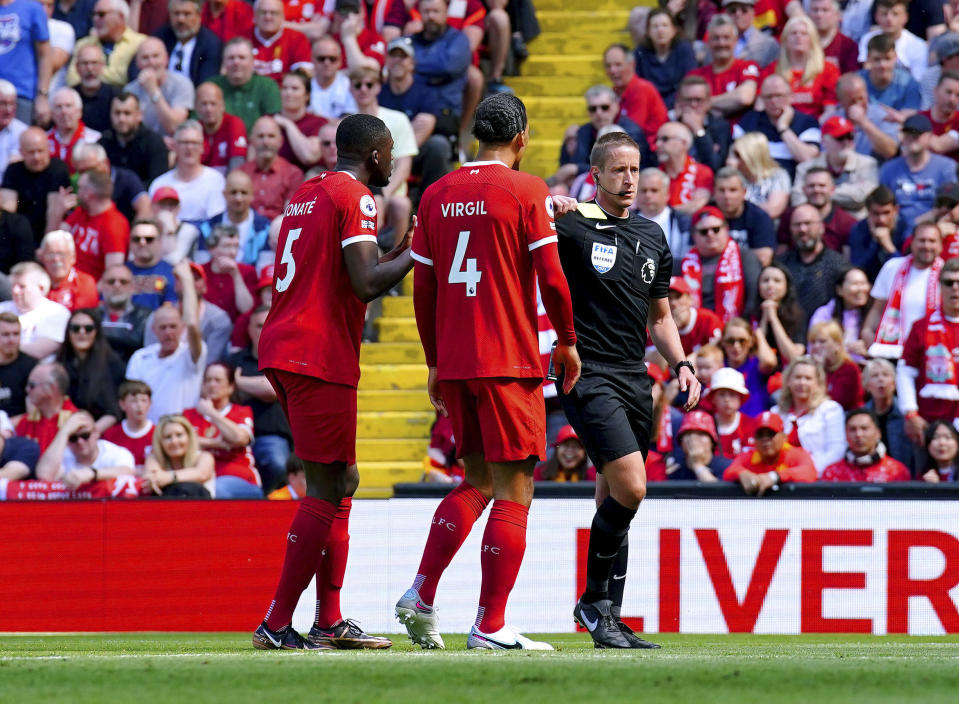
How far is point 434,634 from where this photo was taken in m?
7.04

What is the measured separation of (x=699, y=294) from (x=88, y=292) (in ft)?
16.8

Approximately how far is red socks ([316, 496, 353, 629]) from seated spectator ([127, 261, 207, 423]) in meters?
5.84

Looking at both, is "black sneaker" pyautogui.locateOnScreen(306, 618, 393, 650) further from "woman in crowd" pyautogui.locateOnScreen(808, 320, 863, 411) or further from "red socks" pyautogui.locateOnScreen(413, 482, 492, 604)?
"woman in crowd" pyautogui.locateOnScreen(808, 320, 863, 411)

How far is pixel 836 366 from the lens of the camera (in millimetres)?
11852

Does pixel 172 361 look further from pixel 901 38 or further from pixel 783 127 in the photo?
pixel 901 38

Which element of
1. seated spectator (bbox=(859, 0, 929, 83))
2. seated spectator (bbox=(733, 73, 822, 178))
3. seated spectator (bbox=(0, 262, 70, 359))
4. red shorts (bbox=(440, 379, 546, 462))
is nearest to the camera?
red shorts (bbox=(440, 379, 546, 462))

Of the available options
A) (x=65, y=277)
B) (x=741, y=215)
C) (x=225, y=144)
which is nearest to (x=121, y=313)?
(x=65, y=277)

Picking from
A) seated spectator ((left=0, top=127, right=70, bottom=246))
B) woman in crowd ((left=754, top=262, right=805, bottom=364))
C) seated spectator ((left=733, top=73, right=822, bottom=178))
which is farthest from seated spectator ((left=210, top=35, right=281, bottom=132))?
woman in crowd ((left=754, top=262, right=805, bottom=364))

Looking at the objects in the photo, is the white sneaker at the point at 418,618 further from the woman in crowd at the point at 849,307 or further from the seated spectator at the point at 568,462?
the woman in crowd at the point at 849,307

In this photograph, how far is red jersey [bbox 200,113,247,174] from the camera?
50.2 feet

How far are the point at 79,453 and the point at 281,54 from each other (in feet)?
18.1

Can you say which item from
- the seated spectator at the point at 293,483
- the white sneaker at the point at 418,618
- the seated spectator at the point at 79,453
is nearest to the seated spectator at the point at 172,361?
the seated spectator at the point at 79,453

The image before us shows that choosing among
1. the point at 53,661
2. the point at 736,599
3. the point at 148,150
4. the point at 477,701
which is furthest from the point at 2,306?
the point at 477,701

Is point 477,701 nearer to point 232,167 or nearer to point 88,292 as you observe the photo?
point 88,292
